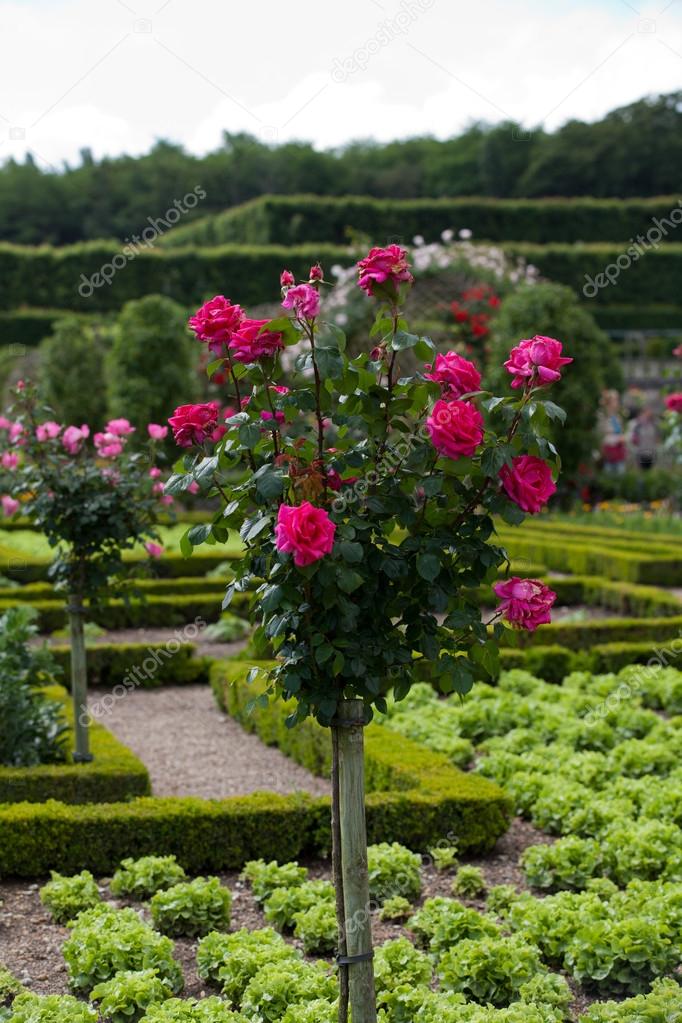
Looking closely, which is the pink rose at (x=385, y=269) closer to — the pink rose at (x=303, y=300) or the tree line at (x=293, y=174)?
the pink rose at (x=303, y=300)

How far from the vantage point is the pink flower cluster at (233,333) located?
2619 millimetres

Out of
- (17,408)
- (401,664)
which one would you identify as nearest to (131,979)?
(401,664)

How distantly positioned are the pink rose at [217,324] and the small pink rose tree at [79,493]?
2987mm

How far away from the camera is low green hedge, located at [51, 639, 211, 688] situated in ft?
27.1

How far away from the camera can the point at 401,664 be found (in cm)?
275

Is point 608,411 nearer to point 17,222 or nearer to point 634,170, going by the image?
point 634,170

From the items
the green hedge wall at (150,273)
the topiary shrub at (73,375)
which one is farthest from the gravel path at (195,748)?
the green hedge wall at (150,273)

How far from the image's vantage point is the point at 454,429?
8.13 ft

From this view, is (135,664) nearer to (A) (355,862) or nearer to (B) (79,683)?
(B) (79,683)

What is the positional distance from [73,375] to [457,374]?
18690mm

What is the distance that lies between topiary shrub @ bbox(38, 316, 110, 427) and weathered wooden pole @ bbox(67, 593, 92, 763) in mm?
14856

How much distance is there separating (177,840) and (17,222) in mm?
40166

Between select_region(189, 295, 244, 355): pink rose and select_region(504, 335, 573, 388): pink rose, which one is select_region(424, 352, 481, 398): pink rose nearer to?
select_region(504, 335, 573, 388): pink rose

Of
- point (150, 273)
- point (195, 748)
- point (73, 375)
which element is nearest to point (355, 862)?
point (195, 748)
